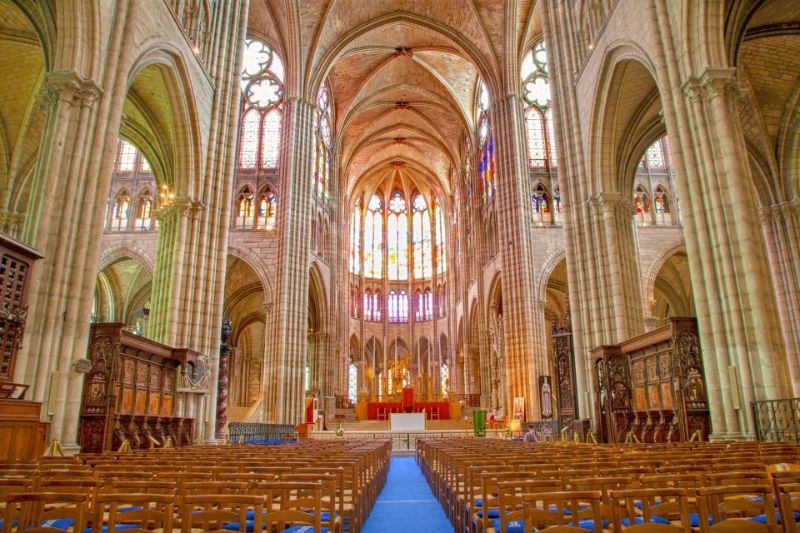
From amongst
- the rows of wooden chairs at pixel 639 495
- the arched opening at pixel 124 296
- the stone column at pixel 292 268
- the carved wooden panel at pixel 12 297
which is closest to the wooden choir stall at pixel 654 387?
the rows of wooden chairs at pixel 639 495

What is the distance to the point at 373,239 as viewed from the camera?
158 feet

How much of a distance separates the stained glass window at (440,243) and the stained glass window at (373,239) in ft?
16.4

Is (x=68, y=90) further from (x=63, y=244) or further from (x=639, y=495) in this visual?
(x=639, y=495)

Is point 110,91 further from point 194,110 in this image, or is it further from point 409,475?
point 409,475

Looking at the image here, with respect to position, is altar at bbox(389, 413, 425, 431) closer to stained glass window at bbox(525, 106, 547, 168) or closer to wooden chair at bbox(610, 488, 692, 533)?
stained glass window at bbox(525, 106, 547, 168)

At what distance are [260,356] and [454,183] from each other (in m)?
19.6

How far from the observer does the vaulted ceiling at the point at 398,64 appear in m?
27.0

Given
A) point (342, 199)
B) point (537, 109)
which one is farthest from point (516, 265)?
point (342, 199)

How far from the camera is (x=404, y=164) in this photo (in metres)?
45.7

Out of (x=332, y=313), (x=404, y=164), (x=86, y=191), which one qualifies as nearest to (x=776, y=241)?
(x=86, y=191)

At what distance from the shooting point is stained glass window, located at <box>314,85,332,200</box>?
105 ft

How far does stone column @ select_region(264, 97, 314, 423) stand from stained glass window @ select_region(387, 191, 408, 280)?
22.2 meters

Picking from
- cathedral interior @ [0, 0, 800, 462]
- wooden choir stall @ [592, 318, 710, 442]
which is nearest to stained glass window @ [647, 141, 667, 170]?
cathedral interior @ [0, 0, 800, 462]

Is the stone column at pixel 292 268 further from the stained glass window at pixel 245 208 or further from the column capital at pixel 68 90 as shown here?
the column capital at pixel 68 90
